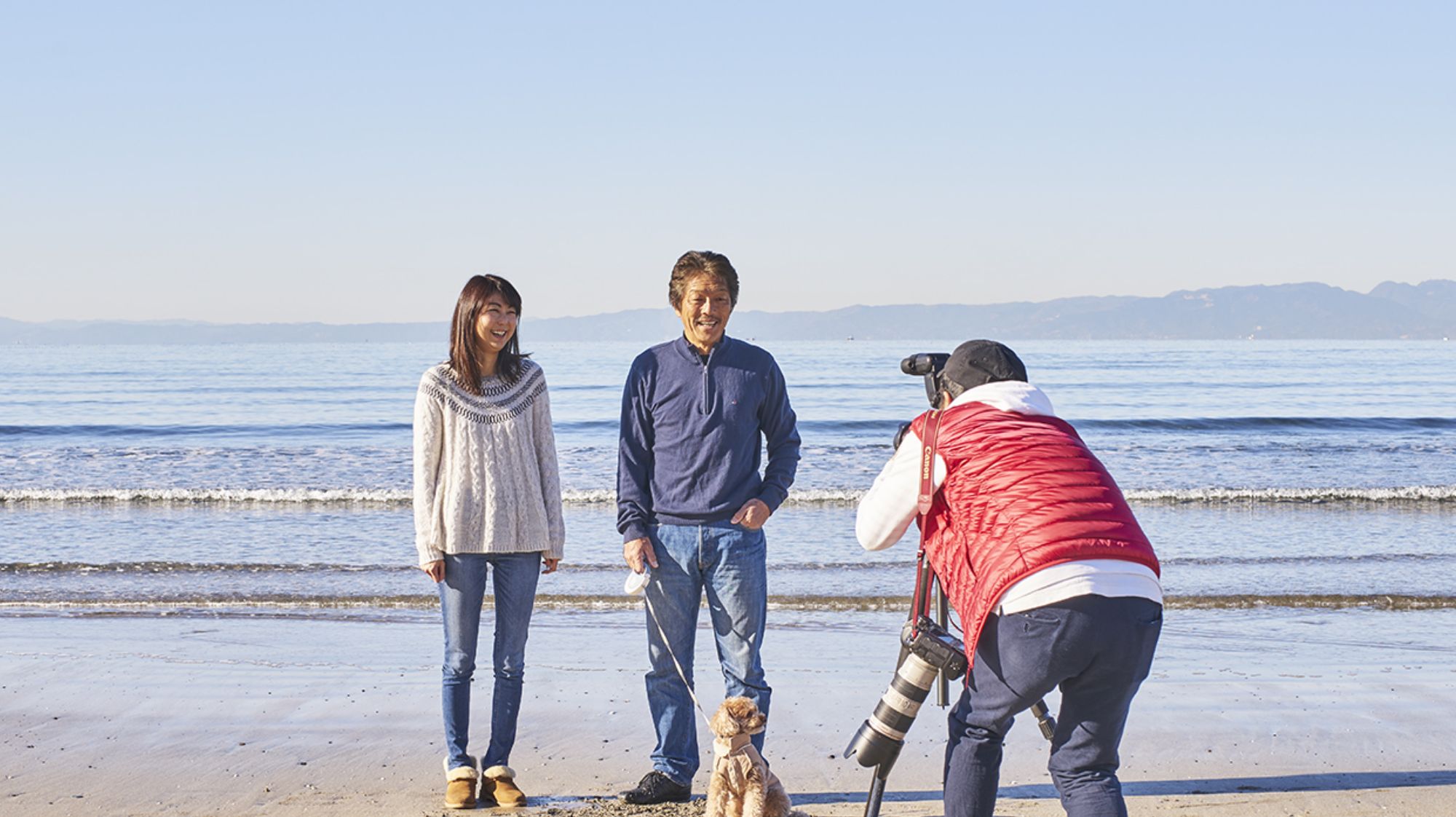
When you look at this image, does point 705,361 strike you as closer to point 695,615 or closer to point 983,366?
point 695,615

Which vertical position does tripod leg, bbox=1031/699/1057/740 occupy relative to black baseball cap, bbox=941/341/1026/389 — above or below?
below

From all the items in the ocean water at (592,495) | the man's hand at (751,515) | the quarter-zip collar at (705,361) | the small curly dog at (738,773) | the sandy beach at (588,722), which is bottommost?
the ocean water at (592,495)

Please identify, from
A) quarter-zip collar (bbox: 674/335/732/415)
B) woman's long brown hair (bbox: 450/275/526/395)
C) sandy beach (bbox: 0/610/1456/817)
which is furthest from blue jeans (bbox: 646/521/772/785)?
woman's long brown hair (bbox: 450/275/526/395)

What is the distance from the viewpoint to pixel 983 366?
2896mm

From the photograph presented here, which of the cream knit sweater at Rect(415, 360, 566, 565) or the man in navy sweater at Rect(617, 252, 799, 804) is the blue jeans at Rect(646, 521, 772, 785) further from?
the cream knit sweater at Rect(415, 360, 566, 565)

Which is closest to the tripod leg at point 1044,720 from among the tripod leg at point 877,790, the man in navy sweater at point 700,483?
the tripod leg at point 877,790

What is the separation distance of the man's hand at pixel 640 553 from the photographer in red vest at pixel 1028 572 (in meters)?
1.16

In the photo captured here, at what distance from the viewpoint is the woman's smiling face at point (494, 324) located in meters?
3.94

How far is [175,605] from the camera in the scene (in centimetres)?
804

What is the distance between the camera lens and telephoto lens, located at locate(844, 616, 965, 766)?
293 centimetres

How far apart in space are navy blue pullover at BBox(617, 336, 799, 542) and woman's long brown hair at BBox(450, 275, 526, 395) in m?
0.49

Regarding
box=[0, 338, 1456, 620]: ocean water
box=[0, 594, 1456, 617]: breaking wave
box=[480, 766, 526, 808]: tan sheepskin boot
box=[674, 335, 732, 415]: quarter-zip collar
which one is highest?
box=[674, 335, 732, 415]: quarter-zip collar

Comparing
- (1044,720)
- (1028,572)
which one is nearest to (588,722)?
(1044,720)

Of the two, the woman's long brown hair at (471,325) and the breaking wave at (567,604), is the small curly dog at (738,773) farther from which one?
the breaking wave at (567,604)
